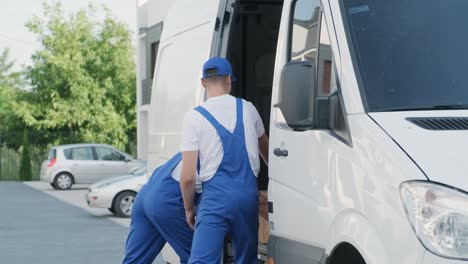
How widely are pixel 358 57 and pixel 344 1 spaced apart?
1.29 ft

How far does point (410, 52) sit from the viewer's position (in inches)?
192

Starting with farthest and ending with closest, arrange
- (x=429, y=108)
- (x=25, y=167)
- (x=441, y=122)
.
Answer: (x=25, y=167) < (x=429, y=108) < (x=441, y=122)

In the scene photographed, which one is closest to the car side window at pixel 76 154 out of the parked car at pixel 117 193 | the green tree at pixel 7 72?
the parked car at pixel 117 193

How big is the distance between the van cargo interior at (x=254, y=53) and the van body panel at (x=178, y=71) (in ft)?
1.26

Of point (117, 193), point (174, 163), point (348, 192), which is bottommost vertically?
point (117, 193)

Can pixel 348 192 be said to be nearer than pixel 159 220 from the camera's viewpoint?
Yes

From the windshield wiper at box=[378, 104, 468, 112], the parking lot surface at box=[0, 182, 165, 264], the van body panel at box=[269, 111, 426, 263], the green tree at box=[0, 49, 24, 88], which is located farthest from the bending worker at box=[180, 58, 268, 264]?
the green tree at box=[0, 49, 24, 88]

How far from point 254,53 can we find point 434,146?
13.0ft

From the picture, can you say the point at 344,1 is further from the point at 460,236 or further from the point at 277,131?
the point at 460,236

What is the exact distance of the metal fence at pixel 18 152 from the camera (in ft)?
146

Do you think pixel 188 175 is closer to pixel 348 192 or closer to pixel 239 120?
pixel 239 120

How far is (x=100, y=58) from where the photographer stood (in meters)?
52.1

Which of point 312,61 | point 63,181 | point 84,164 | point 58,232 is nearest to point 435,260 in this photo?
point 312,61

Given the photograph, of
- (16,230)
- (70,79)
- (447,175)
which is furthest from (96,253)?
(70,79)
